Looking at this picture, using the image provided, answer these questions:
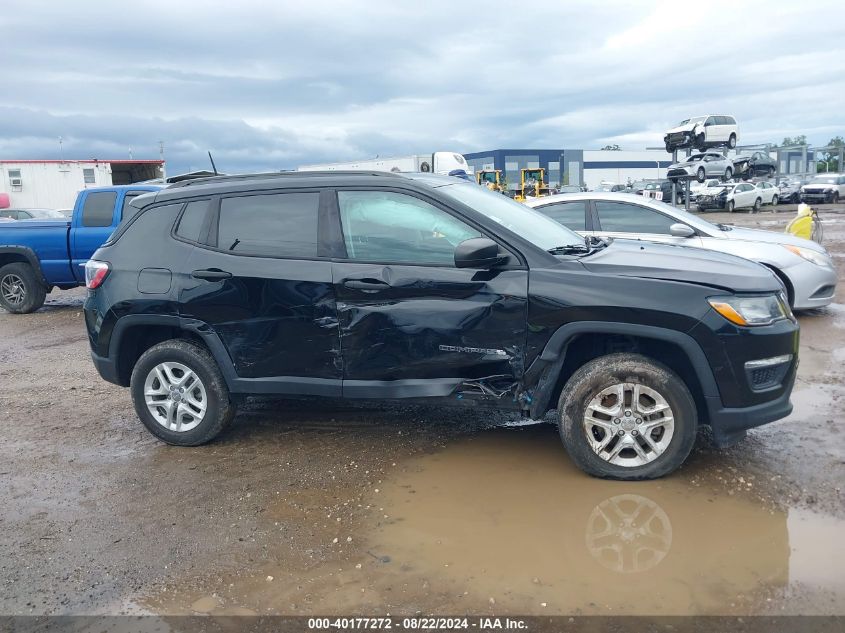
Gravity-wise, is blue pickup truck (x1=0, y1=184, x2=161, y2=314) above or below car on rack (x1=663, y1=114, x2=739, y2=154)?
below

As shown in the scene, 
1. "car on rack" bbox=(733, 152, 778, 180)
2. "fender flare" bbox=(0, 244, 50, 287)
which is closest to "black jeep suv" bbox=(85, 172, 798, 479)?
"fender flare" bbox=(0, 244, 50, 287)

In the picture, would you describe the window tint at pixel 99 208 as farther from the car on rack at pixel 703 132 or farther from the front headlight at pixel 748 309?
the car on rack at pixel 703 132

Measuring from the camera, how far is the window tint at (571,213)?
8164 mm

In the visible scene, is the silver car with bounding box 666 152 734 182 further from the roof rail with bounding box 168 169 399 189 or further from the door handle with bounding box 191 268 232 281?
the door handle with bounding box 191 268 232 281

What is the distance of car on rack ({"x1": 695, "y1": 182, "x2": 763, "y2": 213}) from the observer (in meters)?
31.0

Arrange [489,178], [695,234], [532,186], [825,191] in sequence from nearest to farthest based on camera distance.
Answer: [695,234], [825,191], [489,178], [532,186]

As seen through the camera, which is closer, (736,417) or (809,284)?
(736,417)

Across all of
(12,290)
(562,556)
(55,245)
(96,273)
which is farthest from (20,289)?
(562,556)

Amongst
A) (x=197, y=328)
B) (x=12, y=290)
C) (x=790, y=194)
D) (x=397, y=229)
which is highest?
(x=397, y=229)

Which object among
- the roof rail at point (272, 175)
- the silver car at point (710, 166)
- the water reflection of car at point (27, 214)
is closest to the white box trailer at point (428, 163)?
the water reflection of car at point (27, 214)

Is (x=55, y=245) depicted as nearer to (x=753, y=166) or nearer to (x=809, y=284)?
(x=809, y=284)

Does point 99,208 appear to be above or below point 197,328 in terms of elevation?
above

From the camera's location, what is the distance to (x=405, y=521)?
382 cm

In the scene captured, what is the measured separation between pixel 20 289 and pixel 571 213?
342 inches
